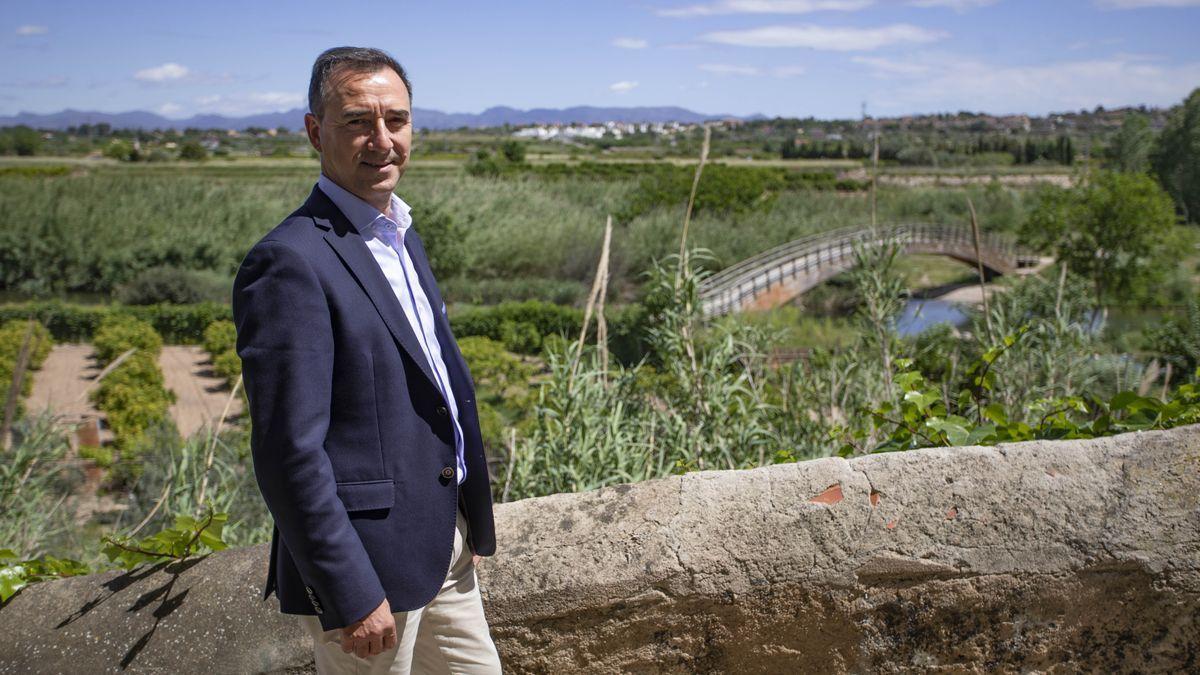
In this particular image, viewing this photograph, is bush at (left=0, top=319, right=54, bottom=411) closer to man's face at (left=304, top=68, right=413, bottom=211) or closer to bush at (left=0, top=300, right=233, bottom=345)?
bush at (left=0, top=300, right=233, bottom=345)

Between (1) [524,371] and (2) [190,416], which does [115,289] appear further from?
(1) [524,371]

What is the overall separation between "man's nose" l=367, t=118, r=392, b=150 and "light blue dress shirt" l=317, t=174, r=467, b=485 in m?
0.10

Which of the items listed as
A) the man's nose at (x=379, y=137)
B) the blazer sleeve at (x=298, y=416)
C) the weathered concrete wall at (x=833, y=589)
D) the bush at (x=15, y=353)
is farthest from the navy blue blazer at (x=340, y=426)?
the bush at (x=15, y=353)

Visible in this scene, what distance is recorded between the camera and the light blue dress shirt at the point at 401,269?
1520 millimetres

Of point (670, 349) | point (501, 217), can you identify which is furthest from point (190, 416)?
point (501, 217)

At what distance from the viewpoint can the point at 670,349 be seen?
141 inches

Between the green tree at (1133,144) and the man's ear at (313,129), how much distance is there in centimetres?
4565

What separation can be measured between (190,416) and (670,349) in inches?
487

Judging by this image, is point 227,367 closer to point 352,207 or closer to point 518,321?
point 518,321

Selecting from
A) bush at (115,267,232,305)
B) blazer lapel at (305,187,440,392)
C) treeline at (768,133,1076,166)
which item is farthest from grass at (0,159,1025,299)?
treeline at (768,133,1076,166)

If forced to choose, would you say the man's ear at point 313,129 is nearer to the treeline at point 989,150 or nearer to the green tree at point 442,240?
the green tree at point 442,240

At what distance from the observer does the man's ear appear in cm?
154

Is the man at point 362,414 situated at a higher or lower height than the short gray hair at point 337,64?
lower

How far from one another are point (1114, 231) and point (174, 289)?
24.6 m
